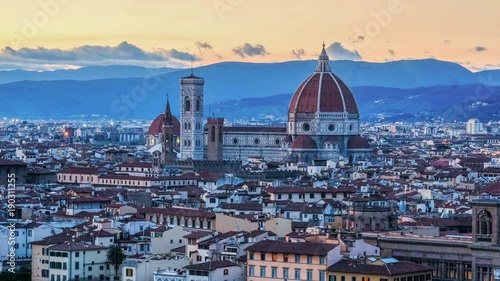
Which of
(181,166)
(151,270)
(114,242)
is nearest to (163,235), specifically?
(114,242)

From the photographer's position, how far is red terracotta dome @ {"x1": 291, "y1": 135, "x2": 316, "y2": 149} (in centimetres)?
15694

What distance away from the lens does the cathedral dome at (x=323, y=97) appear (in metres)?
163

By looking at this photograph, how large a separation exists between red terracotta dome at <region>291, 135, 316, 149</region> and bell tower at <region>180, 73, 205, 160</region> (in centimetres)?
1077

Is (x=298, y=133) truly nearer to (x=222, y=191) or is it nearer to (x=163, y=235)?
(x=222, y=191)

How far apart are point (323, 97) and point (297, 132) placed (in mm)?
4736

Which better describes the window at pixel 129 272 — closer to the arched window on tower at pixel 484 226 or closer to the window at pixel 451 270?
the window at pixel 451 270

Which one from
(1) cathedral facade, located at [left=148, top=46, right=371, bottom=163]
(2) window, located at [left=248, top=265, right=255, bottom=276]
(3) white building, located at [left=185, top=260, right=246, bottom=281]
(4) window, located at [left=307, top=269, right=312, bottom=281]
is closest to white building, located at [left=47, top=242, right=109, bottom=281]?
(3) white building, located at [left=185, top=260, right=246, bottom=281]

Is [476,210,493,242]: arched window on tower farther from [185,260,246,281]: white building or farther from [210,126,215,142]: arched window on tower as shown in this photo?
[210,126,215,142]: arched window on tower

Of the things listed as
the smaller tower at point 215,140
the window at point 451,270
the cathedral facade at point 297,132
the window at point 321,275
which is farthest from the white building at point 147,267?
the smaller tower at point 215,140

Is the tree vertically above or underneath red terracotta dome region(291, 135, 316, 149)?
underneath

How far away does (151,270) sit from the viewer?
55.0 metres

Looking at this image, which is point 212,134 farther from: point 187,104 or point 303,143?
point 303,143

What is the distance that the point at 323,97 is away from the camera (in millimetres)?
164000

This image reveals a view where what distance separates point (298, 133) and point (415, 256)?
109 metres
